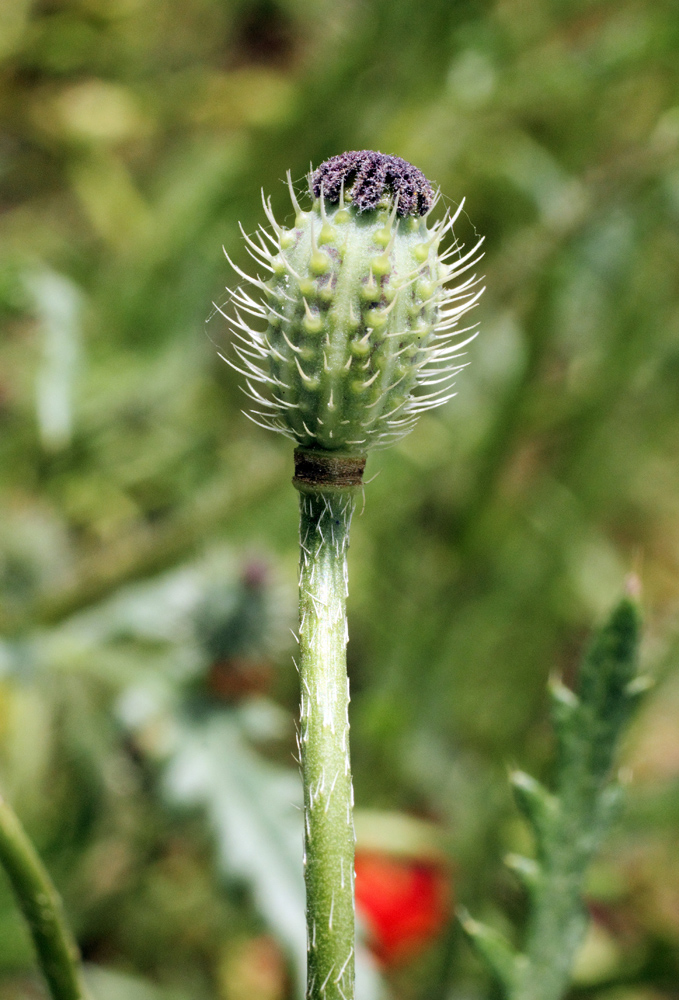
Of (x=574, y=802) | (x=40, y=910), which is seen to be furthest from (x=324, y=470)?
(x=574, y=802)

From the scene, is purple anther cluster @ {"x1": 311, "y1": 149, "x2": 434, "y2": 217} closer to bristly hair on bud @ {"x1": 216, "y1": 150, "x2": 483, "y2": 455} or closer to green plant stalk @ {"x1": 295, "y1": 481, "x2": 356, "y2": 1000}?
bristly hair on bud @ {"x1": 216, "y1": 150, "x2": 483, "y2": 455}

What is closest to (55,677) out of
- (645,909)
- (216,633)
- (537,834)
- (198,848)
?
(216,633)

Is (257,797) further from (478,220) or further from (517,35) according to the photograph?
(517,35)

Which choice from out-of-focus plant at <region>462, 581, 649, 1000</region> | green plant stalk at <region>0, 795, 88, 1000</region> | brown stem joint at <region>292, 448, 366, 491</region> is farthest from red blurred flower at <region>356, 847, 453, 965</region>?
brown stem joint at <region>292, 448, 366, 491</region>

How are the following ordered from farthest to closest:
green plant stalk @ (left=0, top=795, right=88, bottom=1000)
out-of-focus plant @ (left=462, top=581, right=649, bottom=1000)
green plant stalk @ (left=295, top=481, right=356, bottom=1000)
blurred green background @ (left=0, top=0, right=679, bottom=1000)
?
blurred green background @ (left=0, top=0, right=679, bottom=1000) < out-of-focus plant @ (left=462, top=581, right=649, bottom=1000) < green plant stalk @ (left=0, top=795, right=88, bottom=1000) < green plant stalk @ (left=295, top=481, right=356, bottom=1000)

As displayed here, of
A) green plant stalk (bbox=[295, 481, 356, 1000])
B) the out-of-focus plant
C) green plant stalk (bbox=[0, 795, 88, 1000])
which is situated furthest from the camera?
the out-of-focus plant

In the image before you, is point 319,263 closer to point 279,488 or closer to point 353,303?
point 353,303

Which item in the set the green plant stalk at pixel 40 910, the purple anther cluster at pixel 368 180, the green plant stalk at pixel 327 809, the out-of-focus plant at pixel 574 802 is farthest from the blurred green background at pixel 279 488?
the purple anther cluster at pixel 368 180
